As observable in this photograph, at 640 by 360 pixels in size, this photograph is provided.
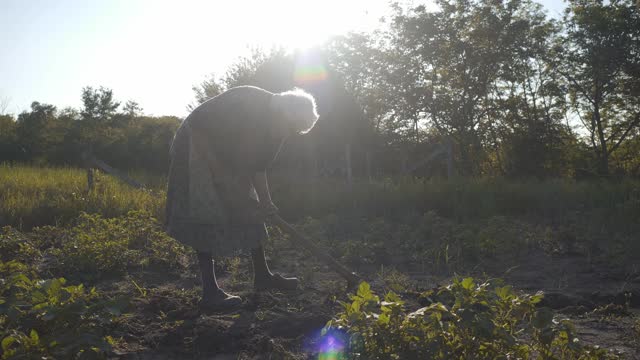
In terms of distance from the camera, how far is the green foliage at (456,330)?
214cm

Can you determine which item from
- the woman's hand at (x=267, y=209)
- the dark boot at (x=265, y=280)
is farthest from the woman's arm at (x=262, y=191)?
the dark boot at (x=265, y=280)

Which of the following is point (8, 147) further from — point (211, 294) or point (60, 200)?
point (211, 294)

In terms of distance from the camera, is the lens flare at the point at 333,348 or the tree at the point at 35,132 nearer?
the lens flare at the point at 333,348

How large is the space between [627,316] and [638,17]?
14.4m

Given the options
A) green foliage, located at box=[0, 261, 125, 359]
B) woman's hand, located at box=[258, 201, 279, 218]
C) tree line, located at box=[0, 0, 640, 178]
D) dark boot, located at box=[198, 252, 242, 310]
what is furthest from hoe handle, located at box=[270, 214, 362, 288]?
tree line, located at box=[0, 0, 640, 178]

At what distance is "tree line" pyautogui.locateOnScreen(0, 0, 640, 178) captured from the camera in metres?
15.1

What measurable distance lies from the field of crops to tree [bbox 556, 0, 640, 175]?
7.37m

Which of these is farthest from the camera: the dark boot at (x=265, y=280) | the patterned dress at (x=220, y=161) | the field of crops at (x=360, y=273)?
the dark boot at (x=265, y=280)

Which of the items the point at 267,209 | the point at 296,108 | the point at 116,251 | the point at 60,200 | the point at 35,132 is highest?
the point at 35,132

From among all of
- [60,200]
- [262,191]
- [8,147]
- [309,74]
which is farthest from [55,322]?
[8,147]

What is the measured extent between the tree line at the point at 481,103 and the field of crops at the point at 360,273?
246 inches

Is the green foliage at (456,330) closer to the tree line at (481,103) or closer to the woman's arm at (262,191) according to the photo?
the woman's arm at (262,191)

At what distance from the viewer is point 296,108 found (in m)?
3.61

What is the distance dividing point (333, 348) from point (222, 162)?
1.61 m
